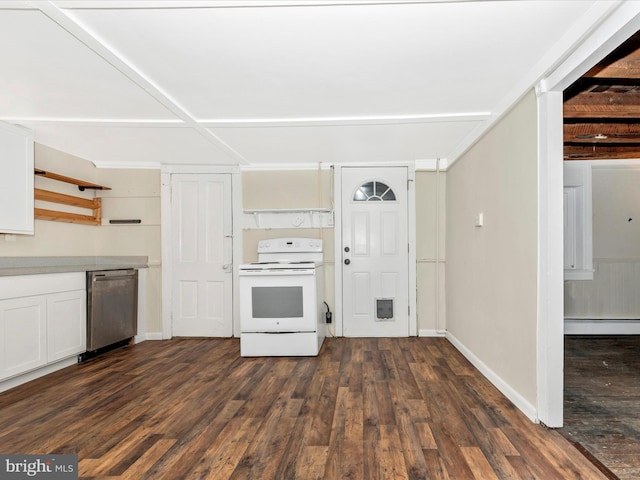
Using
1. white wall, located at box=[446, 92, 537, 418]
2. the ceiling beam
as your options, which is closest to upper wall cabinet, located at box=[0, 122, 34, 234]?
the ceiling beam

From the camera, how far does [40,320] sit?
3.14 meters

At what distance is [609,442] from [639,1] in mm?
2048

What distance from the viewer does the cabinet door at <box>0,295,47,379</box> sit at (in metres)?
2.83

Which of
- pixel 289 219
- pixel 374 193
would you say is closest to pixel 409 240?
pixel 374 193

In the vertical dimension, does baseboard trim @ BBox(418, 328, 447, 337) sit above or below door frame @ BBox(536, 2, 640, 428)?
below

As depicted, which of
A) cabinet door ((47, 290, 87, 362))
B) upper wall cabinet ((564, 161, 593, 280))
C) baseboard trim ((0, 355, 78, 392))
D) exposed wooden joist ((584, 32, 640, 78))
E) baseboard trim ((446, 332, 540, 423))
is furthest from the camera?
upper wall cabinet ((564, 161, 593, 280))

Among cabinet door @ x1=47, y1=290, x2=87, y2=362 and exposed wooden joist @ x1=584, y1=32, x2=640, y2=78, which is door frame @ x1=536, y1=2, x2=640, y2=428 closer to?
exposed wooden joist @ x1=584, y1=32, x2=640, y2=78

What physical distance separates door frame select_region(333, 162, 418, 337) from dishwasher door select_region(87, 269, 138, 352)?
2.28 m

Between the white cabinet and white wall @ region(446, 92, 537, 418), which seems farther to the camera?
the white cabinet

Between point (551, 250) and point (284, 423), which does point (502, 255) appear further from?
point (284, 423)

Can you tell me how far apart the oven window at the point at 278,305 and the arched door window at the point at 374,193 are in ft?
4.88

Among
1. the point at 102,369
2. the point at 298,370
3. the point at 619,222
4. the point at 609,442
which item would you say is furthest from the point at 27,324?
the point at 619,222

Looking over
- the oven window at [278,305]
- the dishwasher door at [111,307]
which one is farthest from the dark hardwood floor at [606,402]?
the dishwasher door at [111,307]

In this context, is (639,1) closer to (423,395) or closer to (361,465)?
(361,465)
